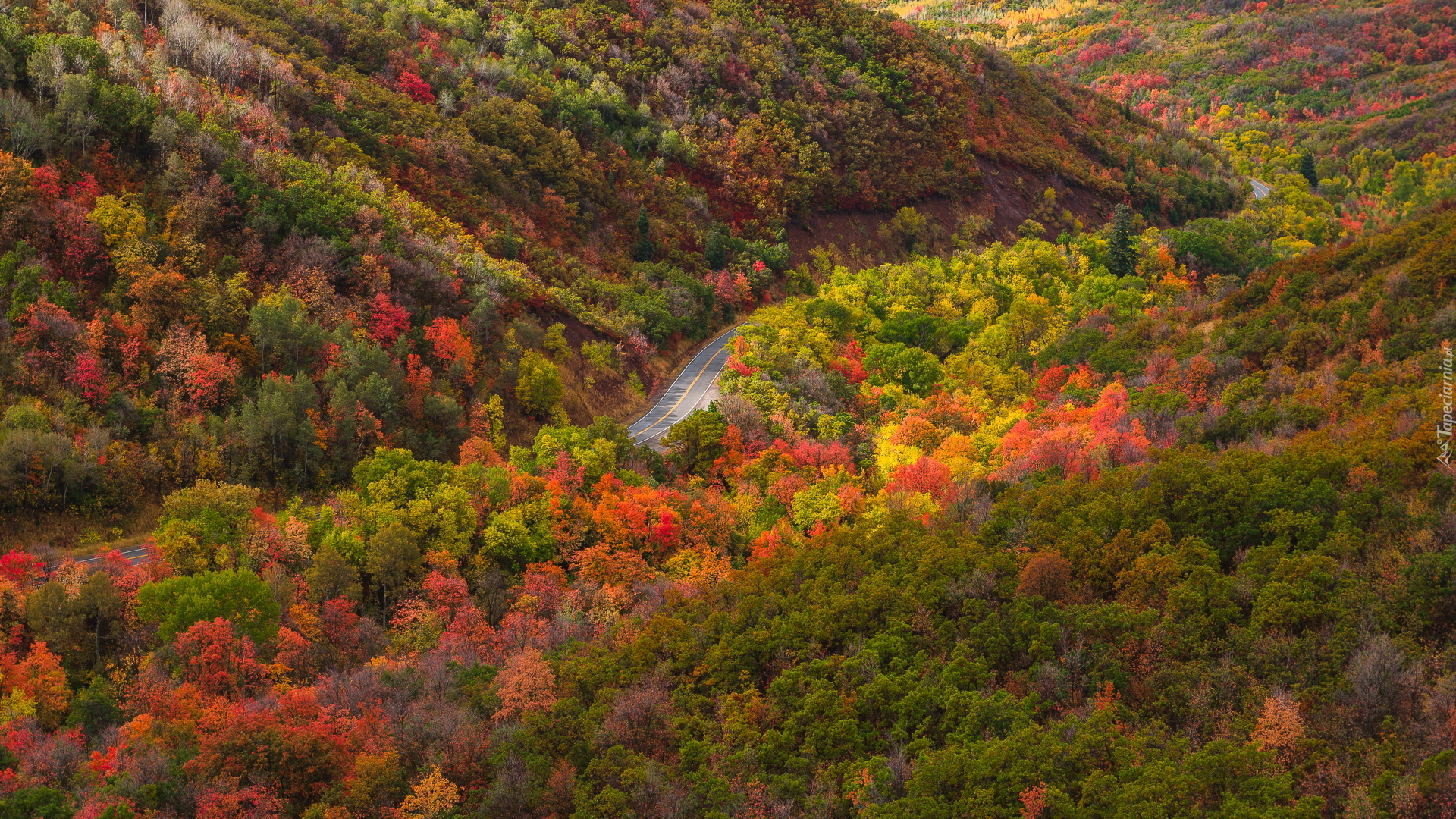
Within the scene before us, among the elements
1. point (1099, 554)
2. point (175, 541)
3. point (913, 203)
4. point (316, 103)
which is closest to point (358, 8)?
point (316, 103)

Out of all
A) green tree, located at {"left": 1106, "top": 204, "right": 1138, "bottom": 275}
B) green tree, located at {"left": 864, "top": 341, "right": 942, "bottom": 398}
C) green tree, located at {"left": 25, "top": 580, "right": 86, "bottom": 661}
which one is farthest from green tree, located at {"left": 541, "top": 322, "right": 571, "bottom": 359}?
green tree, located at {"left": 1106, "top": 204, "right": 1138, "bottom": 275}

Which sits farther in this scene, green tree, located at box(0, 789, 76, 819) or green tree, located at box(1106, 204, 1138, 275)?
green tree, located at box(1106, 204, 1138, 275)

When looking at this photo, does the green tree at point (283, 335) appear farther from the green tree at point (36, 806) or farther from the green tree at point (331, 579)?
the green tree at point (36, 806)

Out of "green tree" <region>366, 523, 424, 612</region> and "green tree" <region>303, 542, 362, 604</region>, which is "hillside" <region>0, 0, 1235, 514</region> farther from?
"green tree" <region>303, 542, 362, 604</region>

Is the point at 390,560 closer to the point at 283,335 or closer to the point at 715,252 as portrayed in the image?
the point at 283,335

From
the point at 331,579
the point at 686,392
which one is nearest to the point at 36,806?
the point at 331,579

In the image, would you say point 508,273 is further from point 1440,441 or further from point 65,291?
point 1440,441
